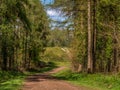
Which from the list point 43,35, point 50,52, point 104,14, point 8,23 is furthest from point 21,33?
point 50,52

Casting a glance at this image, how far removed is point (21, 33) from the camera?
56.3 meters

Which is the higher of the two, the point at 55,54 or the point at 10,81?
the point at 55,54

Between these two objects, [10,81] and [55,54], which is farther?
[55,54]

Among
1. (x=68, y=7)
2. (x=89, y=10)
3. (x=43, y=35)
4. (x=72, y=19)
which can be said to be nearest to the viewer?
(x=89, y=10)

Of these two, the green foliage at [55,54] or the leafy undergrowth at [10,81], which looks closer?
the leafy undergrowth at [10,81]

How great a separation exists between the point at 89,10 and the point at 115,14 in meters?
3.11

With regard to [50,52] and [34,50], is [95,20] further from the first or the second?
[50,52]

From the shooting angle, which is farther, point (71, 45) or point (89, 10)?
point (71, 45)

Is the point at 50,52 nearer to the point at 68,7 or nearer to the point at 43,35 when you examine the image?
the point at 43,35

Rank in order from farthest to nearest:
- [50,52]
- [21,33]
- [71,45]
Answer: [50,52] → [21,33] → [71,45]

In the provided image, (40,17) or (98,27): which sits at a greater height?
(40,17)

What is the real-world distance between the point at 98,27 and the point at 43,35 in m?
33.3

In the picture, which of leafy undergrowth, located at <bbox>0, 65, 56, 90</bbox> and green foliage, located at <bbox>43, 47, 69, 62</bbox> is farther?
green foliage, located at <bbox>43, 47, 69, 62</bbox>

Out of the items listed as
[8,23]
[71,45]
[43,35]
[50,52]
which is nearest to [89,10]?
[8,23]
